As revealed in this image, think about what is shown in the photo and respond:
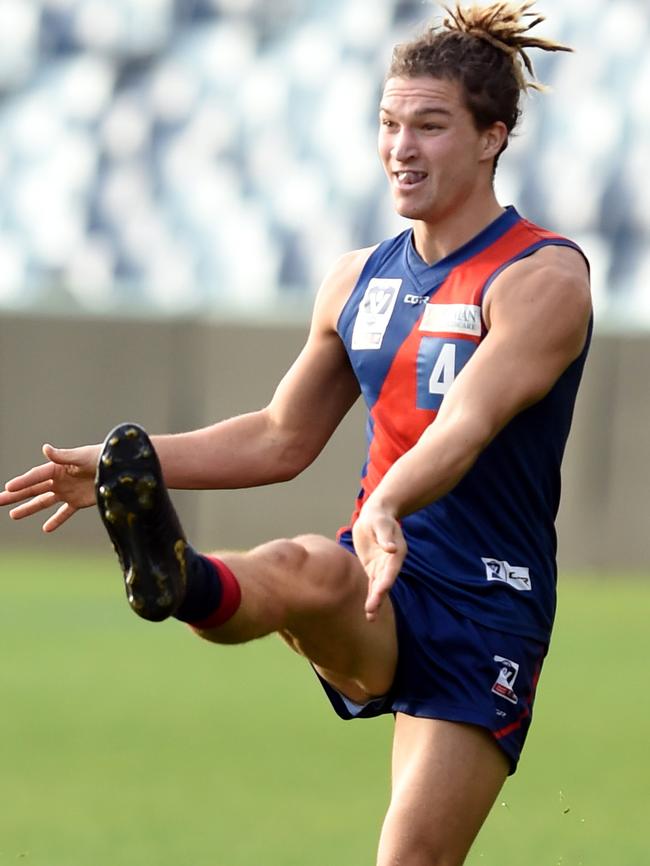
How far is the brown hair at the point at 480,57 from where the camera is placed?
511 centimetres

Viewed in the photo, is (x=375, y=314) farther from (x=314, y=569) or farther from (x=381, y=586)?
(x=381, y=586)

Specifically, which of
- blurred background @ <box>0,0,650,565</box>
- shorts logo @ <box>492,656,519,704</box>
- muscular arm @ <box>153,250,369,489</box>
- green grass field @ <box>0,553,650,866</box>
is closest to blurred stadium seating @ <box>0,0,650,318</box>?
blurred background @ <box>0,0,650,565</box>

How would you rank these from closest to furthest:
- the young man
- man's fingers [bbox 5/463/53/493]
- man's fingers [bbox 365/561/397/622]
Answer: man's fingers [bbox 365/561/397/622] < the young man < man's fingers [bbox 5/463/53/493]

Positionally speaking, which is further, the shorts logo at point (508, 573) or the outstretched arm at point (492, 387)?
the shorts logo at point (508, 573)

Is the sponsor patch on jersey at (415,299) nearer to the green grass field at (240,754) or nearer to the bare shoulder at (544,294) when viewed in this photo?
the bare shoulder at (544,294)

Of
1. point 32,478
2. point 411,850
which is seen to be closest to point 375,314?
point 32,478

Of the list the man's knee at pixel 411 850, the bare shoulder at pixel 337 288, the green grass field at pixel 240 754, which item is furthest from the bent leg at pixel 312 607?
the green grass field at pixel 240 754

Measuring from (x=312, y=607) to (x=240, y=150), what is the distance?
2140cm

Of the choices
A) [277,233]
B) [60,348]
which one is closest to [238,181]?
[277,233]

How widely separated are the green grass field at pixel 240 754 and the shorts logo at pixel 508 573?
168cm

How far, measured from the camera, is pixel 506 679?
5059 millimetres

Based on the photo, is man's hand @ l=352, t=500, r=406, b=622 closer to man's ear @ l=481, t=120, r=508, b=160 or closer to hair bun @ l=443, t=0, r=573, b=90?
man's ear @ l=481, t=120, r=508, b=160

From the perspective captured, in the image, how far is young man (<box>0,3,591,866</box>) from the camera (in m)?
4.73

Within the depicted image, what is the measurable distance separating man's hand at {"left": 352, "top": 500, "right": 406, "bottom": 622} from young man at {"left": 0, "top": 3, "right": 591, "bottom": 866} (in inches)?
4.3
